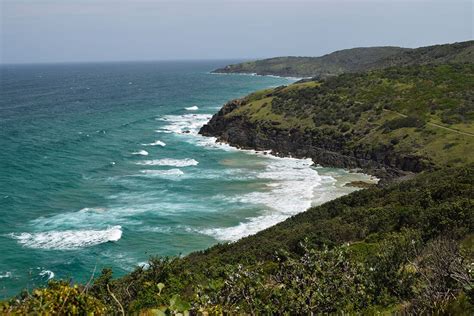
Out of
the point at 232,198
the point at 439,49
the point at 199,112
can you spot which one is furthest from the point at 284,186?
the point at 439,49

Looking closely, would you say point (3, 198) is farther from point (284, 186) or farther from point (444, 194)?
point (444, 194)

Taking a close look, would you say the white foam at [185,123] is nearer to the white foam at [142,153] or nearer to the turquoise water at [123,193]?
the turquoise water at [123,193]

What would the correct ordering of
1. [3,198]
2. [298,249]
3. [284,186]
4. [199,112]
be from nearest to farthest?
[298,249]
[3,198]
[284,186]
[199,112]

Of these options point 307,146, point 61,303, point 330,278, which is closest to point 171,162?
point 307,146

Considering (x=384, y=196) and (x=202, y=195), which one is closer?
(x=384, y=196)

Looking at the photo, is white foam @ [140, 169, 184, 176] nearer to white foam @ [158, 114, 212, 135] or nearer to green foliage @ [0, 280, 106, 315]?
white foam @ [158, 114, 212, 135]

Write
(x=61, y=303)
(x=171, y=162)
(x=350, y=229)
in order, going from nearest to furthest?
(x=61, y=303), (x=350, y=229), (x=171, y=162)

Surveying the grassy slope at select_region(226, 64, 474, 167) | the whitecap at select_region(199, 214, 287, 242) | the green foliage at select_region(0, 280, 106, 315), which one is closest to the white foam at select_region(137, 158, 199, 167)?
the grassy slope at select_region(226, 64, 474, 167)

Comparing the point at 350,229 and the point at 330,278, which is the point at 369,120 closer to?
the point at 350,229
